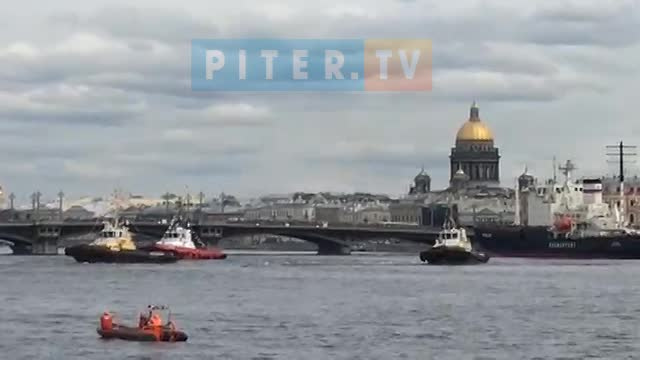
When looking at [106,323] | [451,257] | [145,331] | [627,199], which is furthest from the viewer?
[627,199]

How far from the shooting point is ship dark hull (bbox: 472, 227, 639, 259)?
9881 cm

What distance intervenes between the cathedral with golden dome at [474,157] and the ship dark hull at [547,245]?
208 ft

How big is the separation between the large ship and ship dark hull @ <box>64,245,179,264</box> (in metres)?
20.7

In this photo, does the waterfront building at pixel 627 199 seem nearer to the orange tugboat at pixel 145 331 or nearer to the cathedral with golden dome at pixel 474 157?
the cathedral with golden dome at pixel 474 157

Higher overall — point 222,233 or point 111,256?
point 222,233

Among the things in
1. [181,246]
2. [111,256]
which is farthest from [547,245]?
[111,256]

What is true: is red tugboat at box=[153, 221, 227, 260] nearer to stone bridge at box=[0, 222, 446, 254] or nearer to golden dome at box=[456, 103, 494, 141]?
stone bridge at box=[0, 222, 446, 254]

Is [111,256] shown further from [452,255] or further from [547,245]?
[547,245]

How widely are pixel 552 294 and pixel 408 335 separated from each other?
17.6 meters

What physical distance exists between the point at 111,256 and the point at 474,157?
83.9 m

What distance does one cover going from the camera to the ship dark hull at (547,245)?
98.8 m

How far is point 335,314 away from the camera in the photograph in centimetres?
4347

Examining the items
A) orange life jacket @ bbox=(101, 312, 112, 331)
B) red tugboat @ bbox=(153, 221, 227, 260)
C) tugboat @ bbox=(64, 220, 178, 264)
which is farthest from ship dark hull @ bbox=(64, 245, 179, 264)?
orange life jacket @ bbox=(101, 312, 112, 331)
